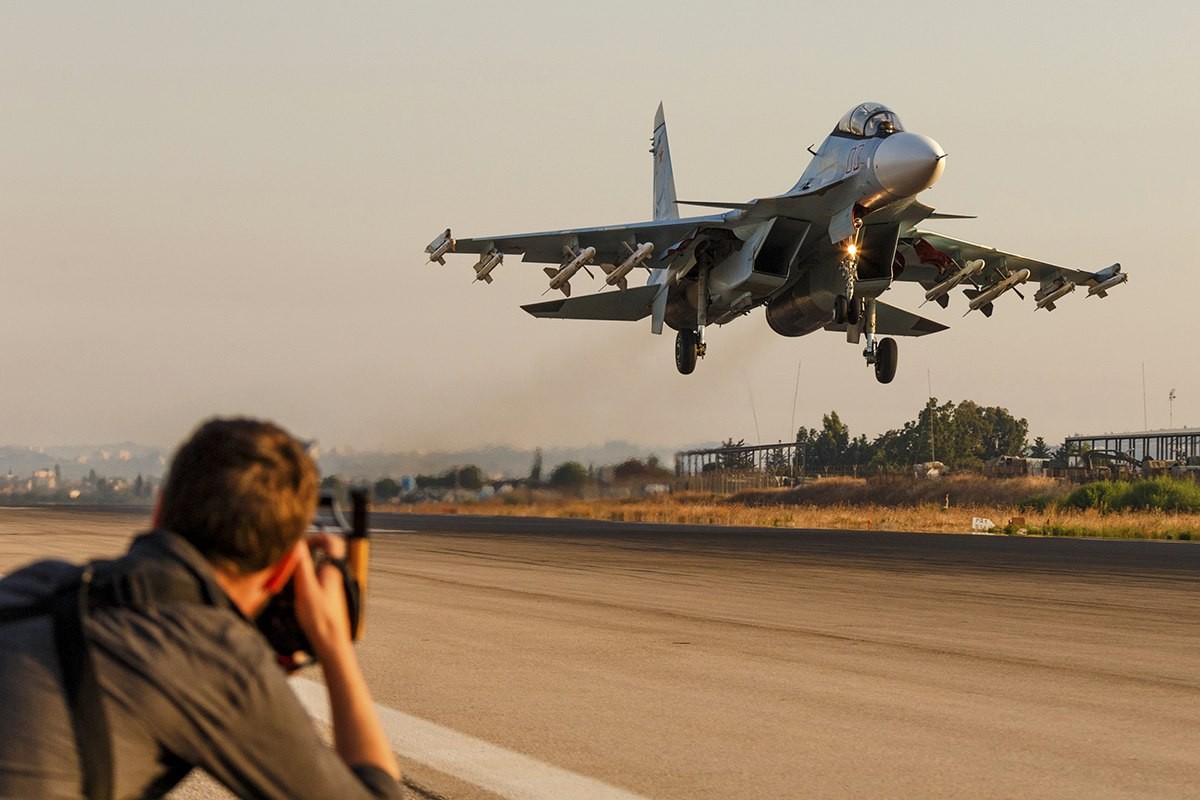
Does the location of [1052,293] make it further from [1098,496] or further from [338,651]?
[338,651]

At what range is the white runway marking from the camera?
5.89 meters

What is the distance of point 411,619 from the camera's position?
13.1 m

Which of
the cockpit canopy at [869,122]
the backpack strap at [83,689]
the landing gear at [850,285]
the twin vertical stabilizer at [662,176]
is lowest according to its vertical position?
the backpack strap at [83,689]

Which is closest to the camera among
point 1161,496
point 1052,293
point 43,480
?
point 43,480

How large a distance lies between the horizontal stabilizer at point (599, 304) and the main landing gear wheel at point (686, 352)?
1.31m

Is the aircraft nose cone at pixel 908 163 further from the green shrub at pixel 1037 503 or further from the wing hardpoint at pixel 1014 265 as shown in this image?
the green shrub at pixel 1037 503

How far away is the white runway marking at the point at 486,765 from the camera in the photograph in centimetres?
589

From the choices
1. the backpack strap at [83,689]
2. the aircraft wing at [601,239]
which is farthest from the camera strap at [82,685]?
the aircraft wing at [601,239]

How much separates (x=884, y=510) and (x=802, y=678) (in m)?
54.4

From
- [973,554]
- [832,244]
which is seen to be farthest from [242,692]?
[832,244]

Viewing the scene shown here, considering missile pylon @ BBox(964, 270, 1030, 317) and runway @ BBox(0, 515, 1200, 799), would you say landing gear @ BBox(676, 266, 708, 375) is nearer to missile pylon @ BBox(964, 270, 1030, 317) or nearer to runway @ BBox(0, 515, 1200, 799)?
missile pylon @ BBox(964, 270, 1030, 317)

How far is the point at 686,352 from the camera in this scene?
38062 mm

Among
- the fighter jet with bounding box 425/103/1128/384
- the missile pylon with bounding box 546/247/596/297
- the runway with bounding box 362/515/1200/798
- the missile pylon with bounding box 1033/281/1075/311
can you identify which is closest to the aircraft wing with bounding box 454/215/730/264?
the fighter jet with bounding box 425/103/1128/384

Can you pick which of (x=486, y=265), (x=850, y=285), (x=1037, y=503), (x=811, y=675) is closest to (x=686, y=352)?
(x=486, y=265)
